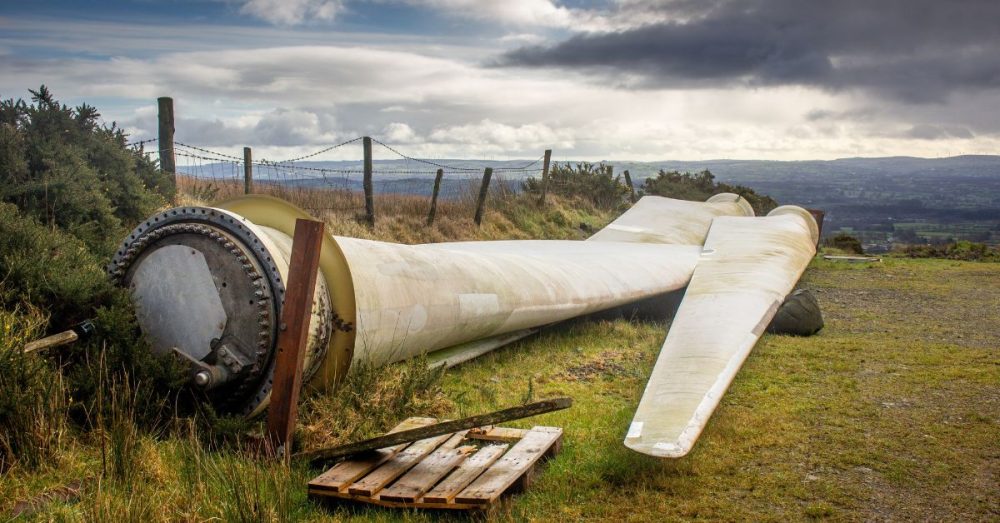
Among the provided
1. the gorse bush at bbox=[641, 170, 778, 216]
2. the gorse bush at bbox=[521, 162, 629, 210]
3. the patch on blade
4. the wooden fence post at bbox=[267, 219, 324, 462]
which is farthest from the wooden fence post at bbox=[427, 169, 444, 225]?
the patch on blade

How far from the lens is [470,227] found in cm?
1552

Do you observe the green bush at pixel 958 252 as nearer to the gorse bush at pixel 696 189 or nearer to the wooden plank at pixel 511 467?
the gorse bush at pixel 696 189

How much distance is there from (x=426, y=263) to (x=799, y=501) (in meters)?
3.26

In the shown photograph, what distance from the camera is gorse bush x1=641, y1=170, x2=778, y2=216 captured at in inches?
880

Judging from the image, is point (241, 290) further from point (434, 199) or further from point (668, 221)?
point (434, 199)

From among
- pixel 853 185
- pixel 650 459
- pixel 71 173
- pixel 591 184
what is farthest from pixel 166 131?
pixel 853 185

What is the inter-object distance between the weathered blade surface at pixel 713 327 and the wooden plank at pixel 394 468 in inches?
43.8

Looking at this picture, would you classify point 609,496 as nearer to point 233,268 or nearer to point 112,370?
point 233,268

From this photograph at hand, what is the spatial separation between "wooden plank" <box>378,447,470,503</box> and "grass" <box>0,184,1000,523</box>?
0.09 metres

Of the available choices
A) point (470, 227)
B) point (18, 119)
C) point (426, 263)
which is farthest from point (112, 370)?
point (470, 227)

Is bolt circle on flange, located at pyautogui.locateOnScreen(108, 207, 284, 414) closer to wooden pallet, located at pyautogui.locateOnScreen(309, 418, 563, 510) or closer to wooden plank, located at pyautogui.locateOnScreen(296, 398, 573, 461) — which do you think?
wooden plank, located at pyautogui.locateOnScreen(296, 398, 573, 461)

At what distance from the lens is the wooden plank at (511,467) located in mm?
3633

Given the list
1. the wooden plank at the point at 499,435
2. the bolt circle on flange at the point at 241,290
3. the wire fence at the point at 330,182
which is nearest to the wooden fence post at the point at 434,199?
the wire fence at the point at 330,182

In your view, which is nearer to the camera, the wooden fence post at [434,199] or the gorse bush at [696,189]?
the wooden fence post at [434,199]
